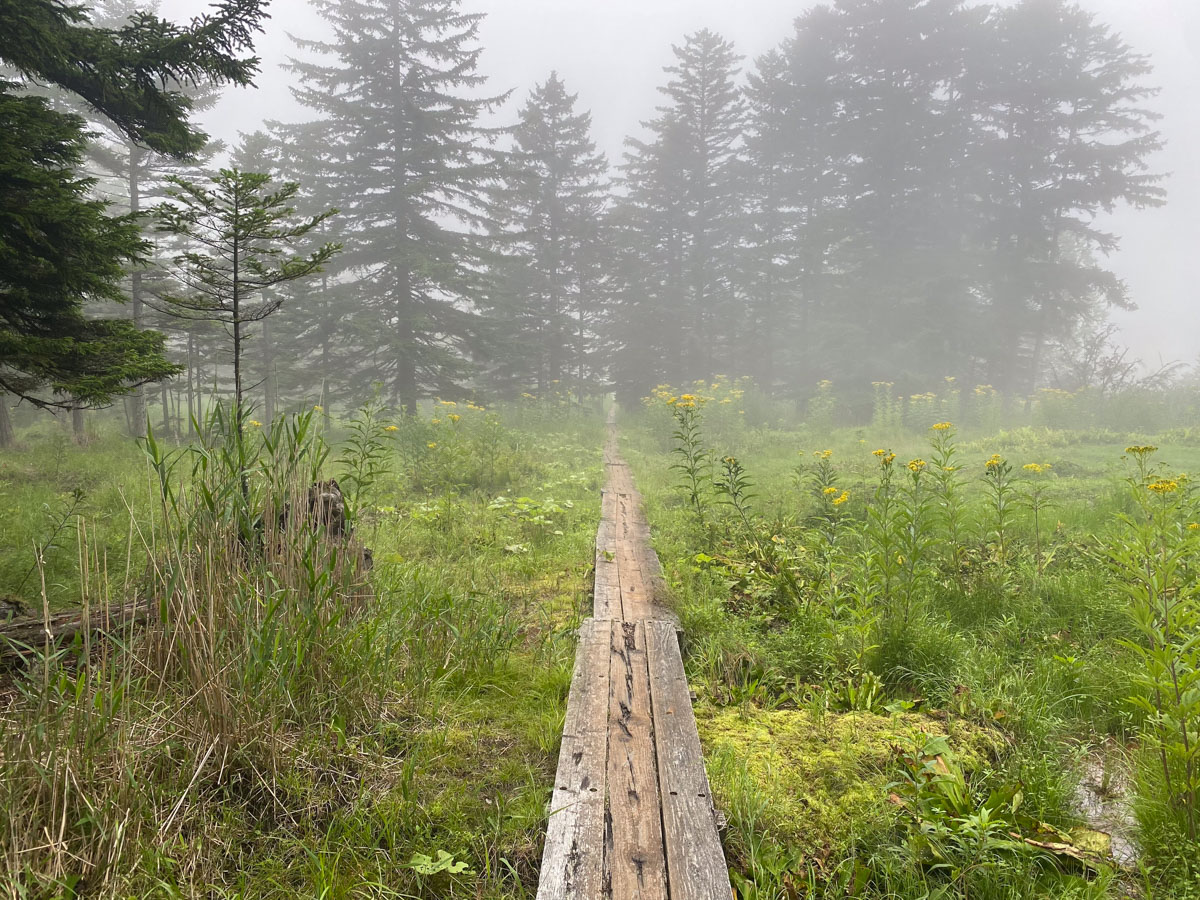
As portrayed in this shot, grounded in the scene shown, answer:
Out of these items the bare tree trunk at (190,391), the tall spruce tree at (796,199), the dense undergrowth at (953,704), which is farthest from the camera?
the tall spruce tree at (796,199)

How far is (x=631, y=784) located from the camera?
2.27 metres

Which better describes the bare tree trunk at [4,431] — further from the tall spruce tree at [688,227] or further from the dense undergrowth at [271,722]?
the tall spruce tree at [688,227]

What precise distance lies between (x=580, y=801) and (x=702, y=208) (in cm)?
2370

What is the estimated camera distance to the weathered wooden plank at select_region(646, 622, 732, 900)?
5.95 ft

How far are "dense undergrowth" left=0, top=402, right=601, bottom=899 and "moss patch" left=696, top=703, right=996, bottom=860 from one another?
0.79 metres

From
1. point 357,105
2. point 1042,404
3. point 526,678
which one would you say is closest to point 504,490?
point 526,678

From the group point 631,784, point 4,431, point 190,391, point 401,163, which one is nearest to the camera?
point 631,784

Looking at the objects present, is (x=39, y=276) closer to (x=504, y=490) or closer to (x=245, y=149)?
(x=504, y=490)

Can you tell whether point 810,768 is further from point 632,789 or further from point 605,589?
point 605,589

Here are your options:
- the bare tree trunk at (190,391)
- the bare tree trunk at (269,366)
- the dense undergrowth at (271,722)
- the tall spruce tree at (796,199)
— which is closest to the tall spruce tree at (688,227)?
the tall spruce tree at (796,199)

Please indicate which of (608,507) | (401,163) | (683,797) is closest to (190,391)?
(683,797)

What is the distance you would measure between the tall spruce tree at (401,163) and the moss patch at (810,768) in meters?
14.1

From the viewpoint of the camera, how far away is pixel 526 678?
3344 millimetres

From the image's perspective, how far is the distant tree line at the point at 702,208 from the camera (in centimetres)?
1548
